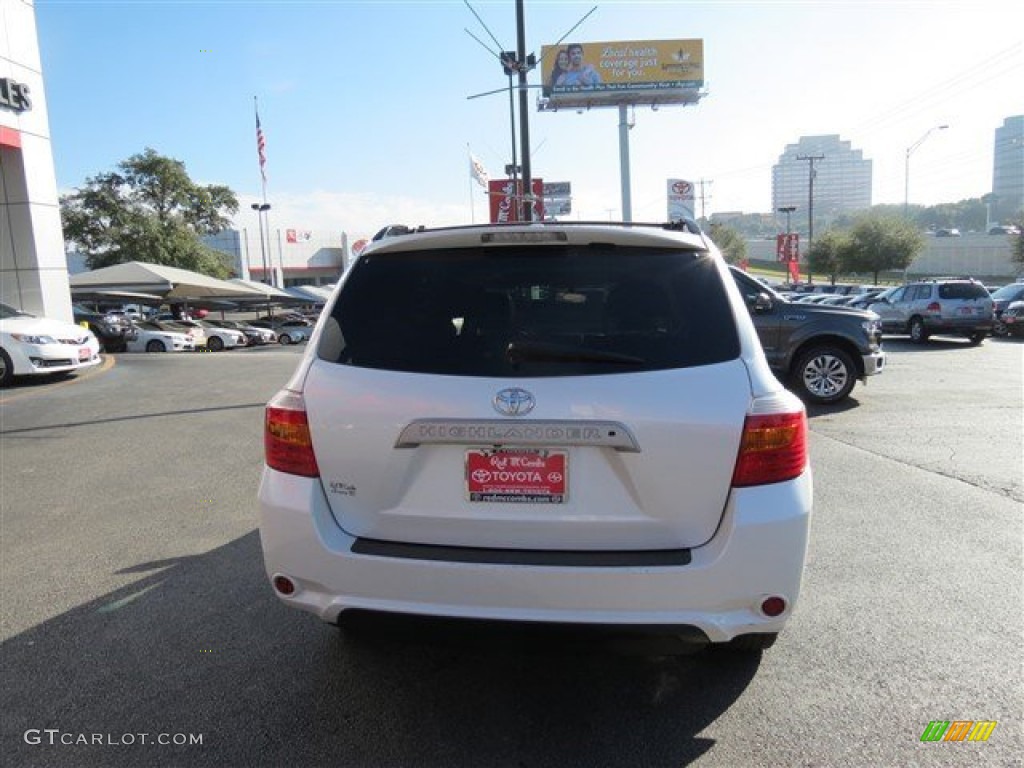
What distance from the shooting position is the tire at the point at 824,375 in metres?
10.2

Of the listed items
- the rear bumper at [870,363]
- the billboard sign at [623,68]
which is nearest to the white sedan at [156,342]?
the rear bumper at [870,363]

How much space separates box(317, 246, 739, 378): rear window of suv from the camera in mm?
2611

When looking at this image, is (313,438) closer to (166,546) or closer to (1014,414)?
→ (166,546)

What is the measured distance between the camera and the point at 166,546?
189 inches

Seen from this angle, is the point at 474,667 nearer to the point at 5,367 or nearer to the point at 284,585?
the point at 284,585

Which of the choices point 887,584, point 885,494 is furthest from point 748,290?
Result: point 887,584

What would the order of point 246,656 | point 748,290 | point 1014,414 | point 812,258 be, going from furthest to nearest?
point 812,258 < point 748,290 < point 1014,414 < point 246,656

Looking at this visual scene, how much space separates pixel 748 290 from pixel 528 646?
349 inches

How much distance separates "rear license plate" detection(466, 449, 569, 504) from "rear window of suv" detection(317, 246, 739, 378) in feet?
0.92

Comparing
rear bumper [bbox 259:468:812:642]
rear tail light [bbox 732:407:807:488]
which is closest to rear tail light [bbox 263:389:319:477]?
rear bumper [bbox 259:468:812:642]

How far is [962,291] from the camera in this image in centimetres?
2002

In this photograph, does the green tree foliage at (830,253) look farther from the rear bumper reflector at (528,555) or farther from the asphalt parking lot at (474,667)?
the rear bumper reflector at (528,555)

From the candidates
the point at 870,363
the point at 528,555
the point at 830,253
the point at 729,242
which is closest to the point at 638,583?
the point at 528,555

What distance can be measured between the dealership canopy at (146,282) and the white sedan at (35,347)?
→ 20.6m
